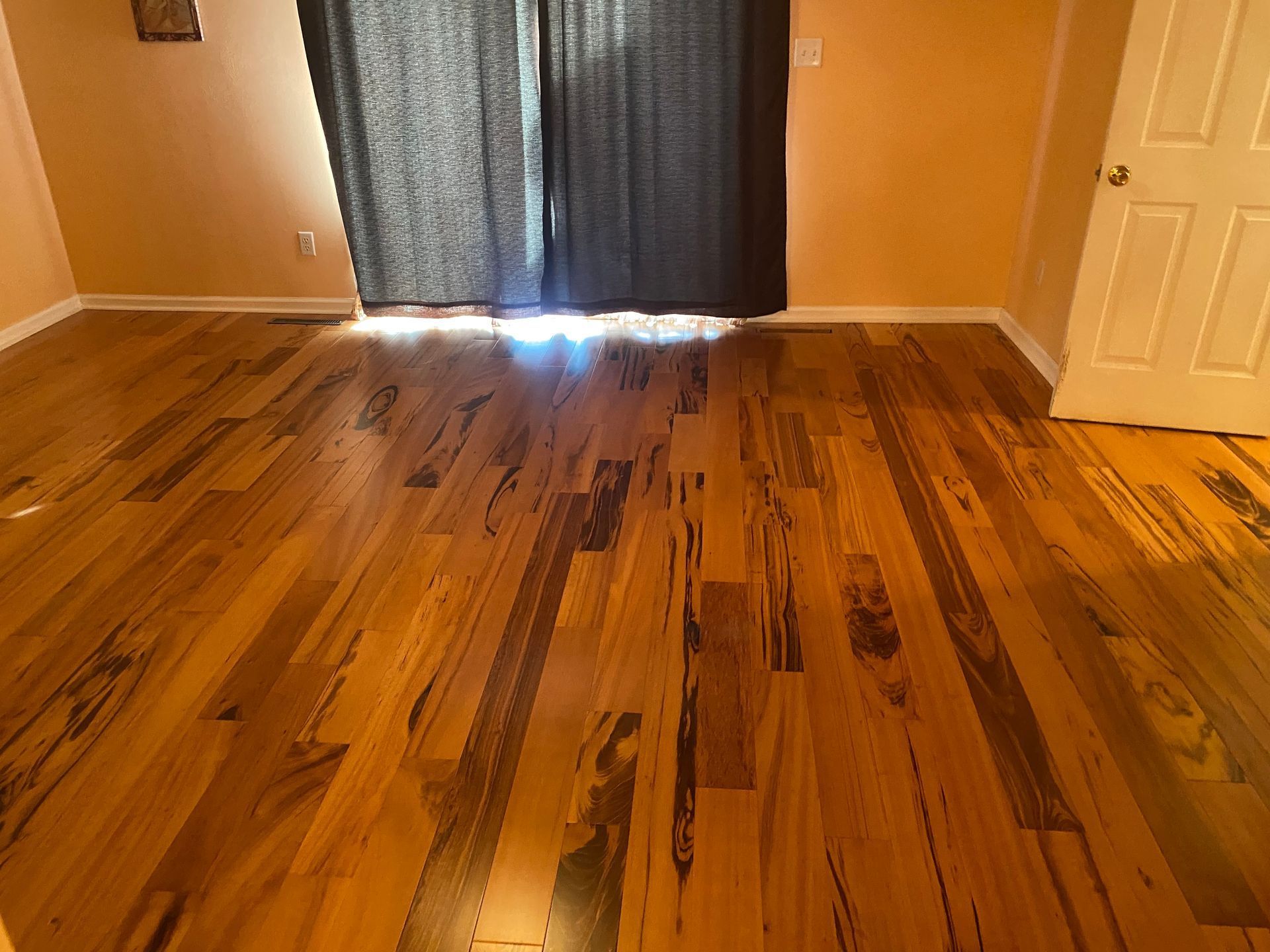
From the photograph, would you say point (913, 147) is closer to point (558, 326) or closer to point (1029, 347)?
point (1029, 347)

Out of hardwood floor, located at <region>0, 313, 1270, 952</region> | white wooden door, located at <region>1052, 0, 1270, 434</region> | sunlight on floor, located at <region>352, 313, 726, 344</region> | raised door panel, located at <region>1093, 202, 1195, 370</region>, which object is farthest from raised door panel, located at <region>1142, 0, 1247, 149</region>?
sunlight on floor, located at <region>352, 313, 726, 344</region>

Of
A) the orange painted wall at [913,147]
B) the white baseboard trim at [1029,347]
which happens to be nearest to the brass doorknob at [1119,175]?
the white baseboard trim at [1029,347]

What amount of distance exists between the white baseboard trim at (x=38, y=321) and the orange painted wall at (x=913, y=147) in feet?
11.6

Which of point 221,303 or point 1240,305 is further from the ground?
point 1240,305

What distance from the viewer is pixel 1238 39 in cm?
262

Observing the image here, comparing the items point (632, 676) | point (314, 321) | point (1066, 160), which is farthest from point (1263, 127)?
point (314, 321)

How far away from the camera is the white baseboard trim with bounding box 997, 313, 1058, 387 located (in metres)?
3.51

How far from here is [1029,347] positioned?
12.3 feet

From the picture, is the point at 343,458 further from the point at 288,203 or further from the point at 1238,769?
the point at 1238,769

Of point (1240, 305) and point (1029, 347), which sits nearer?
point (1240, 305)

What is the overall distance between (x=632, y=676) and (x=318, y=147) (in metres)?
3.15

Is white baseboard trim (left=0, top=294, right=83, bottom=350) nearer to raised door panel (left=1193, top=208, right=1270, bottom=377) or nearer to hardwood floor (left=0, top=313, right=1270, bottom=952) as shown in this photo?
hardwood floor (left=0, top=313, right=1270, bottom=952)

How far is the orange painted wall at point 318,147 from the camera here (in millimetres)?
3719

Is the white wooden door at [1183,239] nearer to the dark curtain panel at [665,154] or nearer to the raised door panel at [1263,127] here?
the raised door panel at [1263,127]
